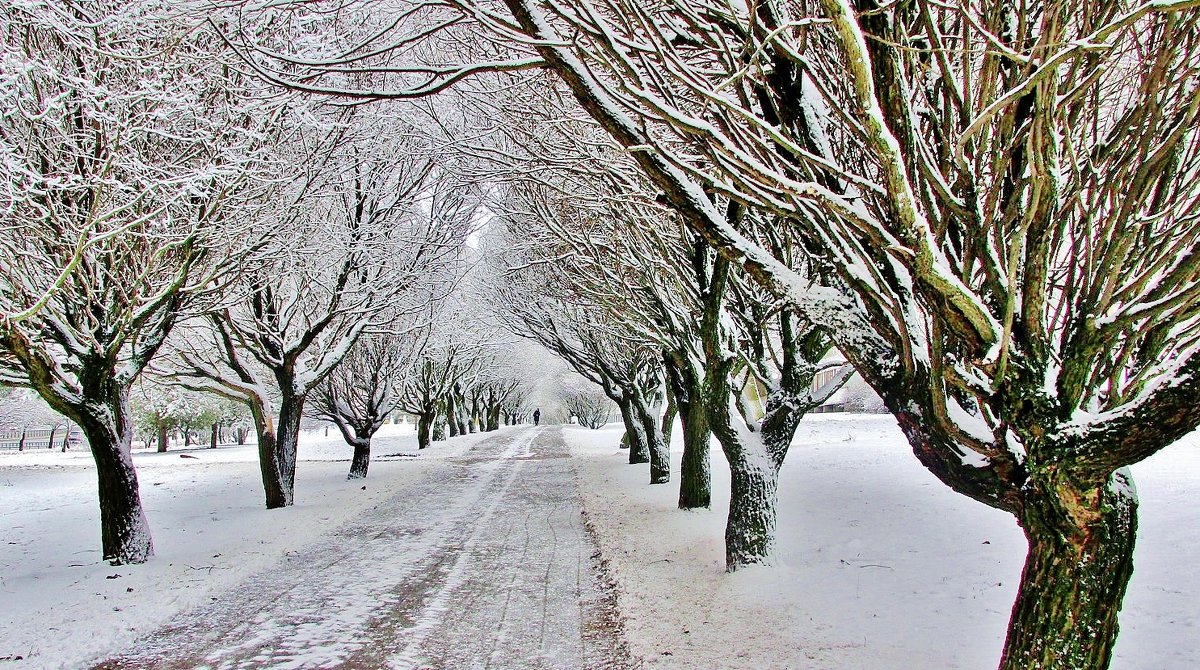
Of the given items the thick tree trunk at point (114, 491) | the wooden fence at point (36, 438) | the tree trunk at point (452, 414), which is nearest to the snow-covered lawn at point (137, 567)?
the thick tree trunk at point (114, 491)

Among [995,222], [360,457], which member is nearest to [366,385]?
[360,457]

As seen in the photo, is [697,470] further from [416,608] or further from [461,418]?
[461,418]

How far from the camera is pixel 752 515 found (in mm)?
7078

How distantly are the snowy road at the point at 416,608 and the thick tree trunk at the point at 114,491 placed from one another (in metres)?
1.96

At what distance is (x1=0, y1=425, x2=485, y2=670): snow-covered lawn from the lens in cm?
587

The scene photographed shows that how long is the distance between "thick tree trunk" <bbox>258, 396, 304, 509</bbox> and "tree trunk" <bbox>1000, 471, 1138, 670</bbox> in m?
12.6

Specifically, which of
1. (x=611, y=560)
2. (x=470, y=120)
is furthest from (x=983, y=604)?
(x=470, y=120)

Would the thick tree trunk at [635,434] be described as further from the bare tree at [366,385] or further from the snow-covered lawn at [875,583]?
the snow-covered lawn at [875,583]

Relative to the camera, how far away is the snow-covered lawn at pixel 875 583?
468cm

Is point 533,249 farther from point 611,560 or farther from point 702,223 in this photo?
point 702,223

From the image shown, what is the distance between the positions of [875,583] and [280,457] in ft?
37.5

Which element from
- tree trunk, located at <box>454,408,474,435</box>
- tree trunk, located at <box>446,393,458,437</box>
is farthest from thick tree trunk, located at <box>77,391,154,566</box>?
tree trunk, located at <box>454,408,474,435</box>

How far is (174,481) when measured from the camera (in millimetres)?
19250

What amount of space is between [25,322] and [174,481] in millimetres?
13862
